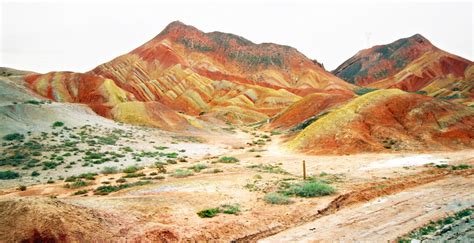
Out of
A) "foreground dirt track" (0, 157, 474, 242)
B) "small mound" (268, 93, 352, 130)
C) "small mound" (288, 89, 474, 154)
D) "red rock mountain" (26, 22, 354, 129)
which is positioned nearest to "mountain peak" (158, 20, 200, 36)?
"red rock mountain" (26, 22, 354, 129)

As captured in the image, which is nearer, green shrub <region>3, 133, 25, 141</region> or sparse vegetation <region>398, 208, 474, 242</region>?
sparse vegetation <region>398, 208, 474, 242</region>

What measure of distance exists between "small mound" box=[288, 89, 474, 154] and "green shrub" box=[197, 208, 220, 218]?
62.8ft

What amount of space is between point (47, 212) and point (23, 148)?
791 inches

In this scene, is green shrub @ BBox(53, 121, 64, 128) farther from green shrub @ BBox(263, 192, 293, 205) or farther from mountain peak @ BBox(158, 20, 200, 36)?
mountain peak @ BBox(158, 20, 200, 36)

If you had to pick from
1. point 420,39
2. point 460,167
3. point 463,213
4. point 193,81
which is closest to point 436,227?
point 463,213

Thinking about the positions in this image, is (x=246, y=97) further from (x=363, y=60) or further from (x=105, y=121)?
(x=363, y=60)

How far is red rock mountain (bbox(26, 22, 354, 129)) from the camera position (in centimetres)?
6800

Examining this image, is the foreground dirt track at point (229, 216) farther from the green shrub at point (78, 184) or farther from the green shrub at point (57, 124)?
the green shrub at point (57, 124)

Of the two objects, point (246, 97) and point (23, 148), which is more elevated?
point (246, 97)

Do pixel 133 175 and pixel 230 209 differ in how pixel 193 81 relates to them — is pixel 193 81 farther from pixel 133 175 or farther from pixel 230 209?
pixel 230 209

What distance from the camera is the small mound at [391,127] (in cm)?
2930

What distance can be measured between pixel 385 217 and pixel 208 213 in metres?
5.93

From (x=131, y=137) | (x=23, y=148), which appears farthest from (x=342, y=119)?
(x=23, y=148)

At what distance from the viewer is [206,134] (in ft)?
164
